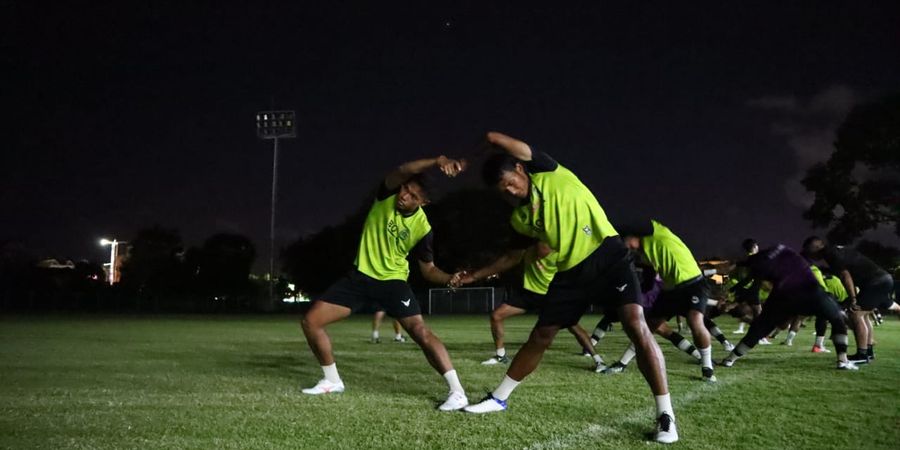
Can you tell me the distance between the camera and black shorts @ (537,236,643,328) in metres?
5.37

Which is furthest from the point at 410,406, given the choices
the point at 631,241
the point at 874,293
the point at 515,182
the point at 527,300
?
the point at 874,293

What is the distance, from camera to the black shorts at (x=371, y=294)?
23.2 ft

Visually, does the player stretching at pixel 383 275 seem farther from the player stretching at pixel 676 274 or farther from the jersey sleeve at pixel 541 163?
the player stretching at pixel 676 274

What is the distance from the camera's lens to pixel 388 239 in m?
7.16

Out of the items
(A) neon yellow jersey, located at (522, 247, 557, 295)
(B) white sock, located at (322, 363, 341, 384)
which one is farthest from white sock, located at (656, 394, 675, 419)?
(A) neon yellow jersey, located at (522, 247, 557, 295)

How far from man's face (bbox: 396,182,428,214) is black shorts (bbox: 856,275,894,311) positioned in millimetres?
8311

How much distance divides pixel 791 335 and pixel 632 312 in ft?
37.2

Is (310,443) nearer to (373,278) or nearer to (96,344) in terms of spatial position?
(373,278)

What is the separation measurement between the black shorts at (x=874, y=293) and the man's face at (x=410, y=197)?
27.3ft

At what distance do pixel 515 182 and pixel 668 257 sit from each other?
4.69m

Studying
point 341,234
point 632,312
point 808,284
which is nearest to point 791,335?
point 808,284

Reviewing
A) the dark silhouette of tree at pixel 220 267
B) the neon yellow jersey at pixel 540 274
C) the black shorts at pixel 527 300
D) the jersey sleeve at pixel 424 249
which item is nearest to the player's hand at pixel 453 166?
the jersey sleeve at pixel 424 249

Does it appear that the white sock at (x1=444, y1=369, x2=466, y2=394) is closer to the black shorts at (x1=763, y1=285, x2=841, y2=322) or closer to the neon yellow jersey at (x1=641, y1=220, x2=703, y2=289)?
the neon yellow jersey at (x1=641, y1=220, x2=703, y2=289)

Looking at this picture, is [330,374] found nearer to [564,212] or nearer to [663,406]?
[564,212]
